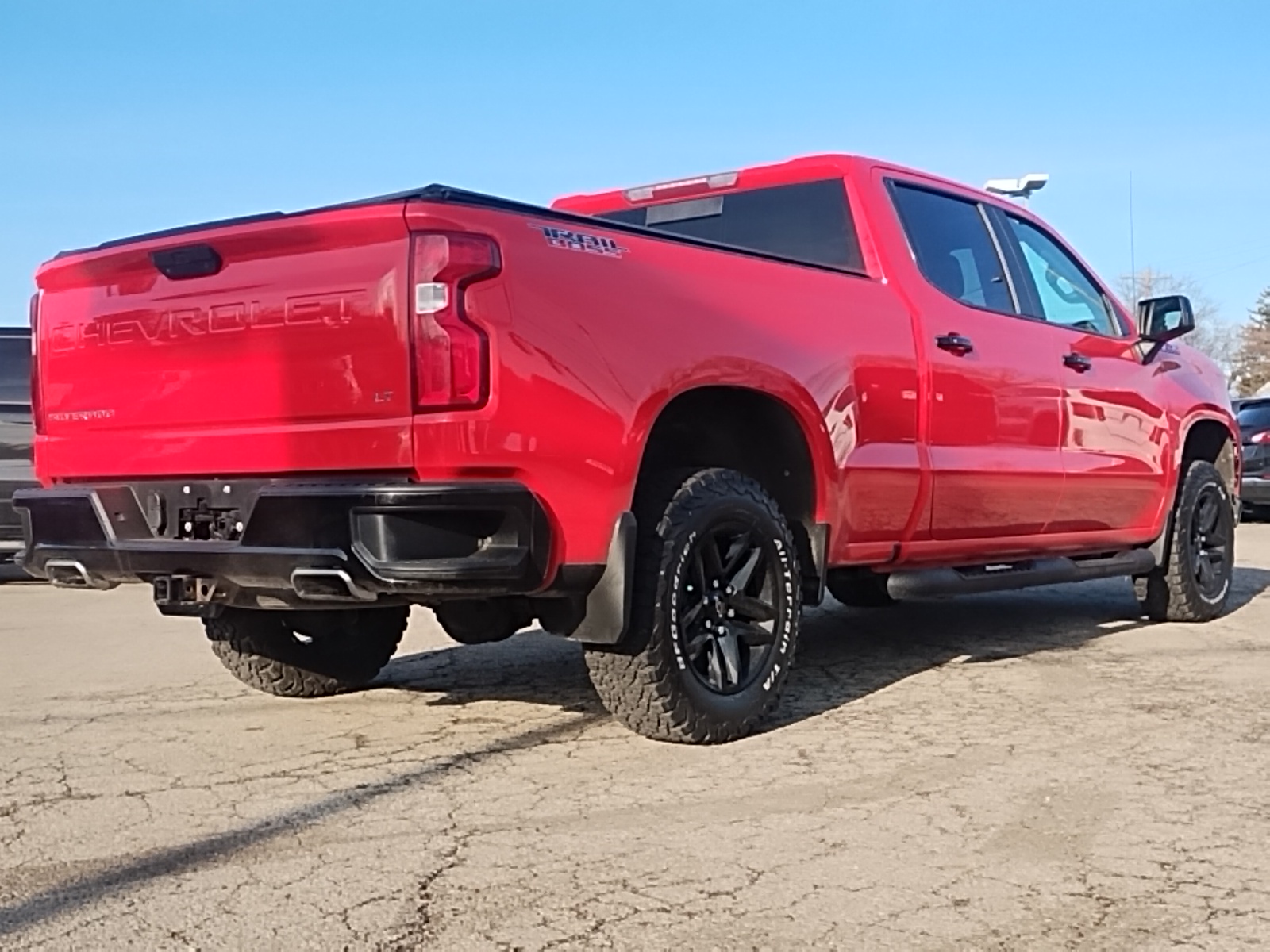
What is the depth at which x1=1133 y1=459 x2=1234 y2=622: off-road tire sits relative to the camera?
687 centimetres

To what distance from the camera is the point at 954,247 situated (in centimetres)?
576

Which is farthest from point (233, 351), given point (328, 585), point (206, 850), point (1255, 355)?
point (1255, 355)

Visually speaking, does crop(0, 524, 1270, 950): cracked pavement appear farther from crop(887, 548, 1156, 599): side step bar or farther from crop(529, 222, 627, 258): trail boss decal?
crop(529, 222, 627, 258): trail boss decal

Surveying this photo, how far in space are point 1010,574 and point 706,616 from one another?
187 centimetres

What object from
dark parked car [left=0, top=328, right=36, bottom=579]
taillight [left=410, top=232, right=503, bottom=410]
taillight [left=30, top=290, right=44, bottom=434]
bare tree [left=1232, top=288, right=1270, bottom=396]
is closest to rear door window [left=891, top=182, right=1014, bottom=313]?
taillight [left=410, top=232, right=503, bottom=410]

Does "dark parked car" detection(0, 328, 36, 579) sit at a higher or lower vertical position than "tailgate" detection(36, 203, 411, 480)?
lower

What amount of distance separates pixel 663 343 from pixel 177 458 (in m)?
1.46

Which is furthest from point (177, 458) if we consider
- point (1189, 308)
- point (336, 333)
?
point (1189, 308)

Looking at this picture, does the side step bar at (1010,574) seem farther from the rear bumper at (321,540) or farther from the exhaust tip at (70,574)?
the exhaust tip at (70,574)

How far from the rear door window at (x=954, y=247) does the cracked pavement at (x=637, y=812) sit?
1.54m

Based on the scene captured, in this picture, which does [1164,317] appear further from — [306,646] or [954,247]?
[306,646]

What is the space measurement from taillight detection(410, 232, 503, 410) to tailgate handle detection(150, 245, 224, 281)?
0.74 m

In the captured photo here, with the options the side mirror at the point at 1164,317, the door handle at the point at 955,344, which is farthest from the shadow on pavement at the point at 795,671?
the side mirror at the point at 1164,317

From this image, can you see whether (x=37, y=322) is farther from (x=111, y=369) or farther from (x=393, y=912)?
(x=393, y=912)
